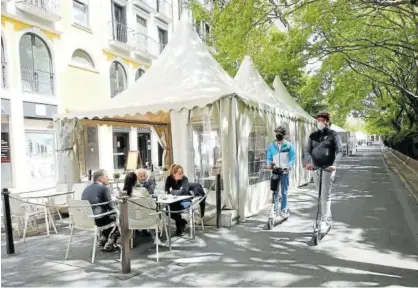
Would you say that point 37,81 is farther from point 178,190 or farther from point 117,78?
point 178,190

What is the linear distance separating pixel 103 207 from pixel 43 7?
13.4 metres

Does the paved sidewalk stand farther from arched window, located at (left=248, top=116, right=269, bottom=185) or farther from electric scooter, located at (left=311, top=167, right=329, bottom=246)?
arched window, located at (left=248, top=116, right=269, bottom=185)

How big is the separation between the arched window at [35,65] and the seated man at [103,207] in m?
11.4

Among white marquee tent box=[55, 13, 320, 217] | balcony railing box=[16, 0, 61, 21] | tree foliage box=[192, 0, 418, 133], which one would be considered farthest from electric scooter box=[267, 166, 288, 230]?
balcony railing box=[16, 0, 61, 21]

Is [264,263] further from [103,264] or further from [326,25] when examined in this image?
[326,25]

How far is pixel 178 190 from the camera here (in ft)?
22.9

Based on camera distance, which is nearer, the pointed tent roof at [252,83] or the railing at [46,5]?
the pointed tent roof at [252,83]

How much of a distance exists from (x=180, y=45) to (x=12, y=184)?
370 inches

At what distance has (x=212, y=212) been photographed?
7.81 m

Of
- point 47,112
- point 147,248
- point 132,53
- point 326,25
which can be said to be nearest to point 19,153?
point 47,112

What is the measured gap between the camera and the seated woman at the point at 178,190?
674 cm

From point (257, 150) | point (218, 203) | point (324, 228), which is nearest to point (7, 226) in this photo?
point (218, 203)

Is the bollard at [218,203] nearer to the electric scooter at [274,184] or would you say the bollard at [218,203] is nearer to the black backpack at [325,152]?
Result: the electric scooter at [274,184]

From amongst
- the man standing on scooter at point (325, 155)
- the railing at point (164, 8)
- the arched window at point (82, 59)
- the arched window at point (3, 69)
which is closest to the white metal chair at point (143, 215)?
the man standing on scooter at point (325, 155)
